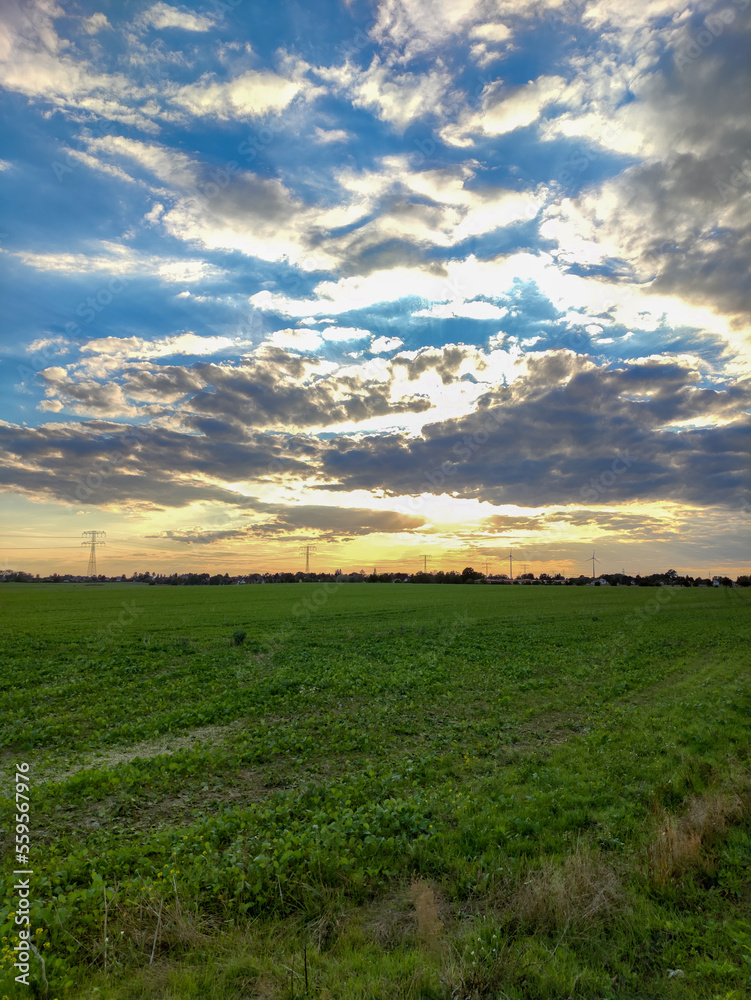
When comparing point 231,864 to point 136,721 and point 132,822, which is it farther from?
point 136,721

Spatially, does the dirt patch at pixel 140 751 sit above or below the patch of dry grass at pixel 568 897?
below

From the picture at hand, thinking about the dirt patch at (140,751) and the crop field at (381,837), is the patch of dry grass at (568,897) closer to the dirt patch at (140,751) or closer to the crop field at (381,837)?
the crop field at (381,837)

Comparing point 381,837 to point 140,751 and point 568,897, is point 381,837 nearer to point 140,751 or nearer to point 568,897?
point 568,897

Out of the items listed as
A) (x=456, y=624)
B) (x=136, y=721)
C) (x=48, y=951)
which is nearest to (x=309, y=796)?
(x=48, y=951)

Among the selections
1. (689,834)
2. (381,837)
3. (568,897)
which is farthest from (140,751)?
(689,834)

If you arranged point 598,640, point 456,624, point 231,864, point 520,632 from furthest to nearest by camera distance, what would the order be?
point 456,624 < point 520,632 < point 598,640 < point 231,864

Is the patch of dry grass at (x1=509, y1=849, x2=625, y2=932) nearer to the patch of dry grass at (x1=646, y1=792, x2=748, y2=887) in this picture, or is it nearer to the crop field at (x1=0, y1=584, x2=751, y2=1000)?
the crop field at (x1=0, y1=584, x2=751, y2=1000)

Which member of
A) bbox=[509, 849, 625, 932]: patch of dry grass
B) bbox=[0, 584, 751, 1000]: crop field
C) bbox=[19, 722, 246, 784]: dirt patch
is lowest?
bbox=[19, 722, 246, 784]: dirt patch

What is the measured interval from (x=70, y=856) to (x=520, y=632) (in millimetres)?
39149

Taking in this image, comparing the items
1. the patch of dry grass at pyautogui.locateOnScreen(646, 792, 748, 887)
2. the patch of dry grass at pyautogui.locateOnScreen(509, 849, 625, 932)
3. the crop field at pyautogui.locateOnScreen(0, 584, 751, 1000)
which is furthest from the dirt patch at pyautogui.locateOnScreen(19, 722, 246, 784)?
the patch of dry grass at pyautogui.locateOnScreen(646, 792, 748, 887)

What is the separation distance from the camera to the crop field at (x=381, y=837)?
6695 millimetres

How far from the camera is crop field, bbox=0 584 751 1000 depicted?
6695 mm

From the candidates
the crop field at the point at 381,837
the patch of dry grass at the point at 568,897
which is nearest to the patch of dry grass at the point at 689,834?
the crop field at the point at 381,837

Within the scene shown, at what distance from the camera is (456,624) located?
50.0 m
